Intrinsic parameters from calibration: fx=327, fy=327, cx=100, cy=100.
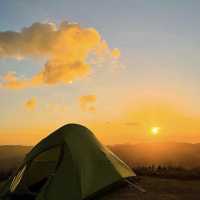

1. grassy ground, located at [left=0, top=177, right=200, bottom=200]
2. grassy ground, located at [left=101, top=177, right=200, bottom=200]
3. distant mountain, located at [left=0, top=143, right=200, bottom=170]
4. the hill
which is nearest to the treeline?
grassy ground, located at [left=0, top=177, right=200, bottom=200]

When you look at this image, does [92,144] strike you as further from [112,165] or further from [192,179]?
[192,179]

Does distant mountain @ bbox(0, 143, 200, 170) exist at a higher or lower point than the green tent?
lower

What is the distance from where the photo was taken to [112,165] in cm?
1097

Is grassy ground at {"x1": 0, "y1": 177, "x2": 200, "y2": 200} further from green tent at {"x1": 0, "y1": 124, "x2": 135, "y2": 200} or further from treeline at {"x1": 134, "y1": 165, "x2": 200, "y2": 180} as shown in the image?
treeline at {"x1": 134, "y1": 165, "x2": 200, "y2": 180}

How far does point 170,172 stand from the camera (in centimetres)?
1423

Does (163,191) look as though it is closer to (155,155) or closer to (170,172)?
(170,172)

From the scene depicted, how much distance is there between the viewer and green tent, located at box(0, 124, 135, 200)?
9.77m

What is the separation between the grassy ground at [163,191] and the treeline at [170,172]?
2.94 ft

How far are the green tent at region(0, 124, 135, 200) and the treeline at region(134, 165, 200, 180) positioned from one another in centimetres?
269

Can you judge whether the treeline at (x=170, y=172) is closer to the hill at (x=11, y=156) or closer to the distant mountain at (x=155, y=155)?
the distant mountain at (x=155, y=155)

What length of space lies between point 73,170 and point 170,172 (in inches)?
226

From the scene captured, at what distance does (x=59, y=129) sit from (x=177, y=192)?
4512 millimetres

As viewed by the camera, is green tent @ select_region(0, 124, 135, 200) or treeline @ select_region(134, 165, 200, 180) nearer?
green tent @ select_region(0, 124, 135, 200)

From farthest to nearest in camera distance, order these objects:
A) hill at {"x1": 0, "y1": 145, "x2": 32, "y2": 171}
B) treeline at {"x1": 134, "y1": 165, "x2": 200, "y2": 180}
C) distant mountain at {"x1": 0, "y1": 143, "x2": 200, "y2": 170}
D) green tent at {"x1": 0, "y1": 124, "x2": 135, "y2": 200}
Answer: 1. distant mountain at {"x1": 0, "y1": 143, "x2": 200, "y2": 170}
2. hill at {"x1": 0, "y1": 145, "x2": 32, "y2": 171}
3. treeline at {"x1": 134, "y1": 165, "x2": 200, "y2": 180}
4. green tent at {"x1": 0, "y1": 124, "x2": 135, "y2": 200}
